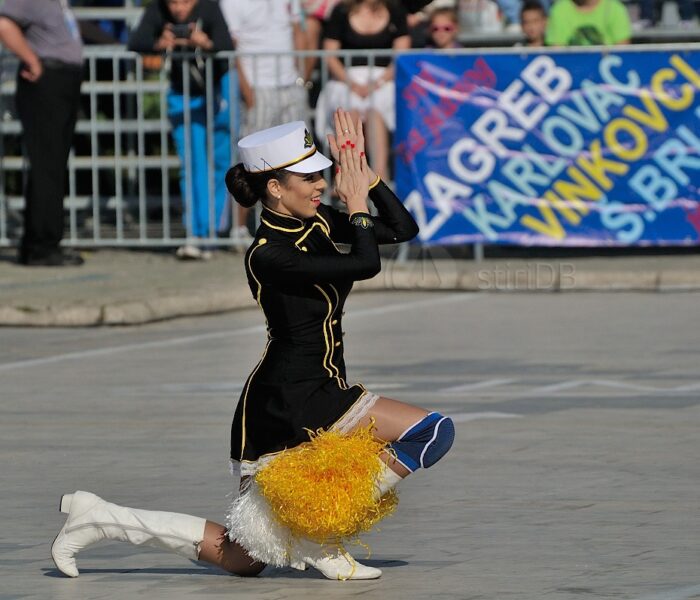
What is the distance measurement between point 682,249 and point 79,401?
7.62 m

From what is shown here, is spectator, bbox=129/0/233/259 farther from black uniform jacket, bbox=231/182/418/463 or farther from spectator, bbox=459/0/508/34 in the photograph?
black uniform jacket, bbox=231/182/418/463

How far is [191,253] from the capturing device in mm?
16391

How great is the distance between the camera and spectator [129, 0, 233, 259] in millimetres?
16109

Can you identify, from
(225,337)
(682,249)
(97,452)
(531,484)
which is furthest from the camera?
(682,249)

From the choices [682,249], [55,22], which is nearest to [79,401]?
[55,22]

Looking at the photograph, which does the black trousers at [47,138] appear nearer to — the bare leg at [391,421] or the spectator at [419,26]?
the spectator at [419,26]

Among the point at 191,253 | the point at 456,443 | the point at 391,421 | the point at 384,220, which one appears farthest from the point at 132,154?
the point at 391,421

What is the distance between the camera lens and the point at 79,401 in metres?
10.6

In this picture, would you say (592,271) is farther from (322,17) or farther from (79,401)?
(79,401)

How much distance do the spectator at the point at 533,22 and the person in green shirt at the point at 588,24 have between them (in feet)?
0.40

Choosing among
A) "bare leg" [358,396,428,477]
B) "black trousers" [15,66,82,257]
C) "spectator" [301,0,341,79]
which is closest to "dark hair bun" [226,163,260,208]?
"bare leg" [358,396,428,477]

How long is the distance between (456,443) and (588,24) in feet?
27.7

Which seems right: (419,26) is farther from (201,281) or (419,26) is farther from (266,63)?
(201,281)

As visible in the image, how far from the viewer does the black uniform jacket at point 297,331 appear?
21.3ft
